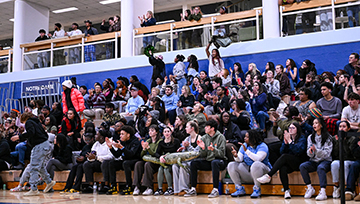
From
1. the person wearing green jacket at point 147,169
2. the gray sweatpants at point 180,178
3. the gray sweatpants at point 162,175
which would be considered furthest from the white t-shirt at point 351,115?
the person wearing green jacket at point 147,169

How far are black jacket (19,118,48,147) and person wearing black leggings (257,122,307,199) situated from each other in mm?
4068

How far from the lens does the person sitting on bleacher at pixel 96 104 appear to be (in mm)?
11100

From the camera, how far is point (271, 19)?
1120cm

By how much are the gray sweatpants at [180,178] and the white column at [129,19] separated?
6875mm

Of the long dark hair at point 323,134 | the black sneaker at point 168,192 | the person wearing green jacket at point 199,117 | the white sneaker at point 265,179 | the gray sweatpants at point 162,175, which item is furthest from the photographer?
the person wearing green jacket at point 199,117

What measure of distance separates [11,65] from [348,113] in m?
13.4

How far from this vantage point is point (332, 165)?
19.7ft

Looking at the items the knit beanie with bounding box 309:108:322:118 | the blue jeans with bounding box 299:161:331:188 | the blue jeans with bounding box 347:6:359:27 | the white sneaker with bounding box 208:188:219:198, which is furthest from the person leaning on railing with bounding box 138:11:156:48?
the blue jeans with bounding box 299:161:331:188

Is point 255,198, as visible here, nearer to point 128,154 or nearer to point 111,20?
point 128,154

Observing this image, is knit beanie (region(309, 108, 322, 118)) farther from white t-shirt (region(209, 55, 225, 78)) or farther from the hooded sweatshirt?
white t-shirt (region(209, 55, 225, 78))

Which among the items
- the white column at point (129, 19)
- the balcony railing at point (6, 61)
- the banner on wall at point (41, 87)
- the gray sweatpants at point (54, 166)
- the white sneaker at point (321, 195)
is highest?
the white column at point (129, 19)

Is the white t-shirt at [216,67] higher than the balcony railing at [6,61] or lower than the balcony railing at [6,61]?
lower

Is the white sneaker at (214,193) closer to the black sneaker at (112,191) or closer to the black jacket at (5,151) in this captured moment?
the black sneaker at (112,191)

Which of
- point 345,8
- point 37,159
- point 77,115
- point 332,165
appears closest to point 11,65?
point 77,115
